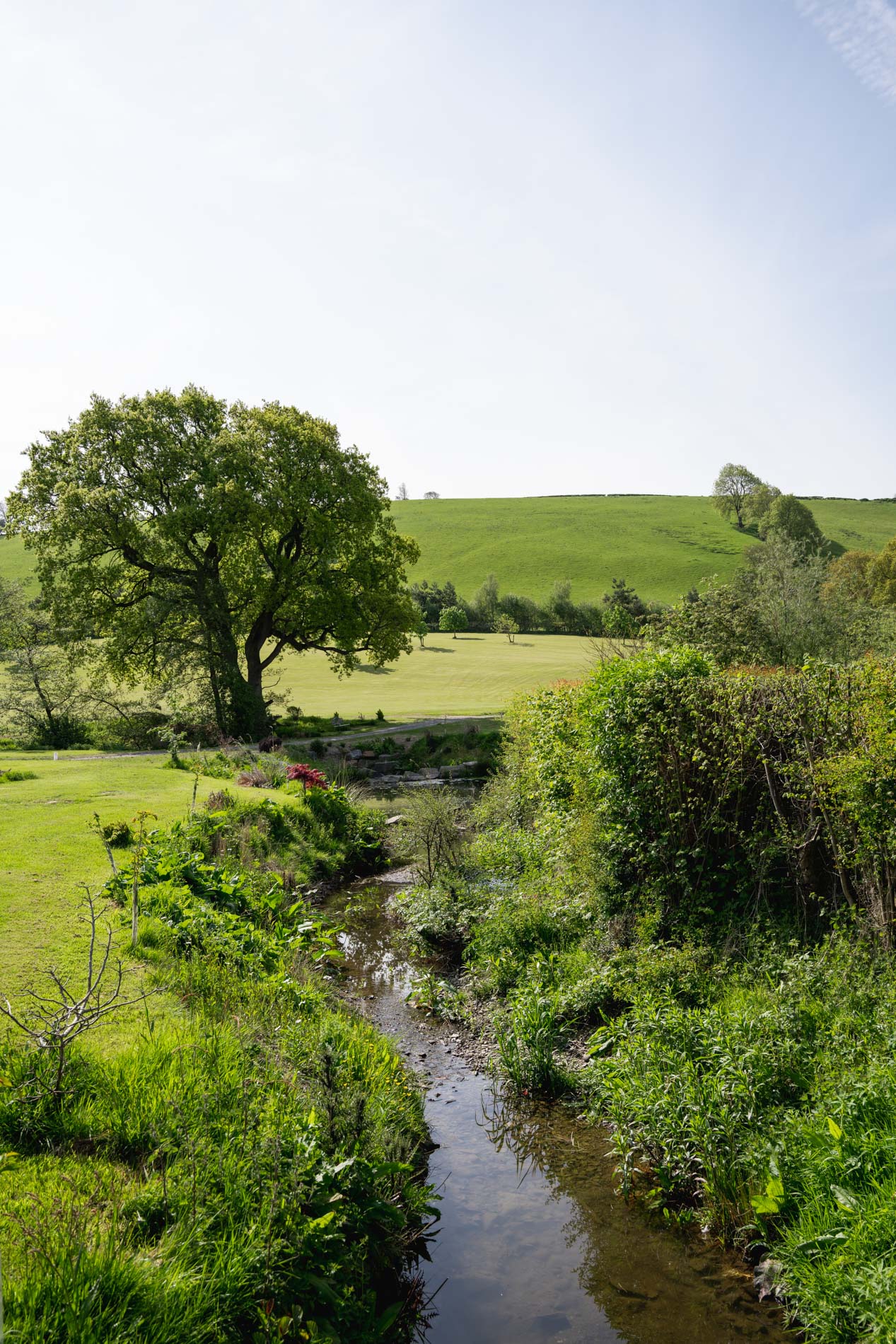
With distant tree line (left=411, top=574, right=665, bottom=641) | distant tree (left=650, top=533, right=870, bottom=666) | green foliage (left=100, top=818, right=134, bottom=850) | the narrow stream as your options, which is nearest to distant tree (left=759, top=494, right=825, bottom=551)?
distant tree line (left=411, top=574, right=665, bottom=641)

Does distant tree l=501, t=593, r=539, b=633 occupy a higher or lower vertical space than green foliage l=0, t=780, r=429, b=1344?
higher

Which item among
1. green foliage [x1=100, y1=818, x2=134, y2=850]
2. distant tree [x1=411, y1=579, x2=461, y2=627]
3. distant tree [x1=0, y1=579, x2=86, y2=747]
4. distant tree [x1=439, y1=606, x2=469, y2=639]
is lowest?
green foliage [x1=100, y1=818, x2=134, y2=850]

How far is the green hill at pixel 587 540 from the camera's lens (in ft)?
301

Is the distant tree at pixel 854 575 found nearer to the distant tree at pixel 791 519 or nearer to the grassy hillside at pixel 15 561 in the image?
the distant tree at pixel 791 519

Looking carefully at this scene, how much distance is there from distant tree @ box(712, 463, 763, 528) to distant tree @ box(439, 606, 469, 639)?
5352 cm

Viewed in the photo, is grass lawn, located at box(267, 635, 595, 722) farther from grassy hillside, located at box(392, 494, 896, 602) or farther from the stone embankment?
grassy hillside, located at box(392, 494, 896, 602)

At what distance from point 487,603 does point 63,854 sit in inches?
2694

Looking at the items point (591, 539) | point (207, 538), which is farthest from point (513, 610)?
point (207, 538)

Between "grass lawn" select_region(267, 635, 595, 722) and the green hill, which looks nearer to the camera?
"grass lawn" select_region(267, 635, 595, 722)

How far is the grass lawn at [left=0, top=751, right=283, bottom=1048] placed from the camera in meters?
7.51

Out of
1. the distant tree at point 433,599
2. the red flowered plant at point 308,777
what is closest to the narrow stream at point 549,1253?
the red flowered plant at point 308,777

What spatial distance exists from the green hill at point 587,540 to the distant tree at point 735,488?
2.30 metres

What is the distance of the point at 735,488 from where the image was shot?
111000 mm

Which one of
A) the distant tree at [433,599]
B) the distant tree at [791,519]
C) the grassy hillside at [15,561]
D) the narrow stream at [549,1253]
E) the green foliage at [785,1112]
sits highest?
the grassy hillside at [15,561]
